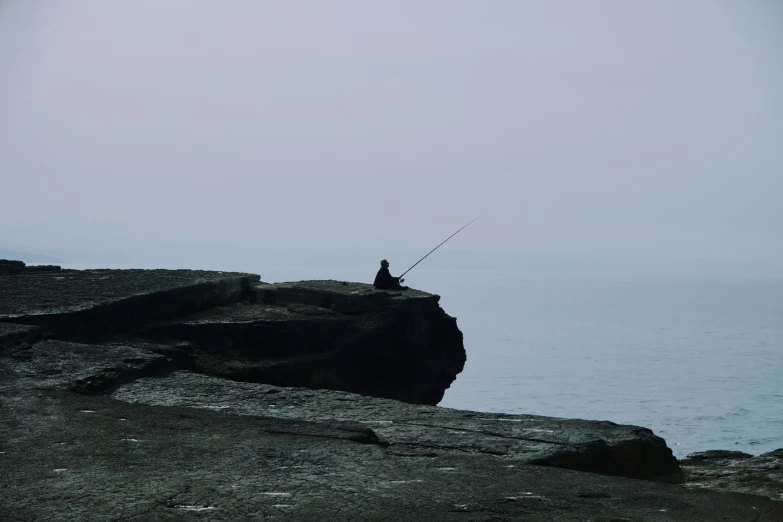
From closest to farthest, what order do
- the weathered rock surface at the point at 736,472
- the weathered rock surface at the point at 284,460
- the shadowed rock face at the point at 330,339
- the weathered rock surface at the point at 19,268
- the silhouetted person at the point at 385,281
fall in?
the weathered rock surface at the point at 284,460 → the weathered rock surface at the point at 736,472 → the shadowed rock face at the point at 330,339 → the weathered rock surface at the point at 19,268 → the silhouetted person at the point at 385,281

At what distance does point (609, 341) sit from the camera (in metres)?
34.7

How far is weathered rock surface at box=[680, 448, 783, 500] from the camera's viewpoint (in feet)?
16.7

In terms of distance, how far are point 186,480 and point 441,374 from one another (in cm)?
821

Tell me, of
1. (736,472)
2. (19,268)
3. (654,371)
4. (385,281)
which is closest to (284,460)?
(736,472)

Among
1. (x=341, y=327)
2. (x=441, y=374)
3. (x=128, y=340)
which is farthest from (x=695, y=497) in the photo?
(x=441, y=374)

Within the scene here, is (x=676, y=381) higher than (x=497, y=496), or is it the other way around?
(x=497, y=496)

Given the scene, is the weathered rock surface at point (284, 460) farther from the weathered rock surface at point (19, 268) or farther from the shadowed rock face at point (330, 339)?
the weathered rock surface at point (19, 268)

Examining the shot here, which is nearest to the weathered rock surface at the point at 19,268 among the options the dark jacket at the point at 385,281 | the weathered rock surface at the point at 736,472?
the dark jacket at the point at 385,281

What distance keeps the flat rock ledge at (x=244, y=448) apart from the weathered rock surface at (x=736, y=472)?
0.44 metres

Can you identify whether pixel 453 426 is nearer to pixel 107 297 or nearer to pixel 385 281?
pixel 107 297

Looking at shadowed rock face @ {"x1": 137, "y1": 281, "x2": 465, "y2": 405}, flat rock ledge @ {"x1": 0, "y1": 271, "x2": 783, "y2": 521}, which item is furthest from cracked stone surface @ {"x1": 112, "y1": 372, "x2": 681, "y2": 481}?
shadowed rock face @ {"x1": 137, "y1": 281, "x2": 465, "y2": 405}

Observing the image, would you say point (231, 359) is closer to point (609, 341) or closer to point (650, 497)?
point (650, 497)

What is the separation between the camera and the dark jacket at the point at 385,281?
1123 centimetres

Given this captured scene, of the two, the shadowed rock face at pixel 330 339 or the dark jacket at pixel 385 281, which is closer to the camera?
the shadowed rock face at pixel 330 339
